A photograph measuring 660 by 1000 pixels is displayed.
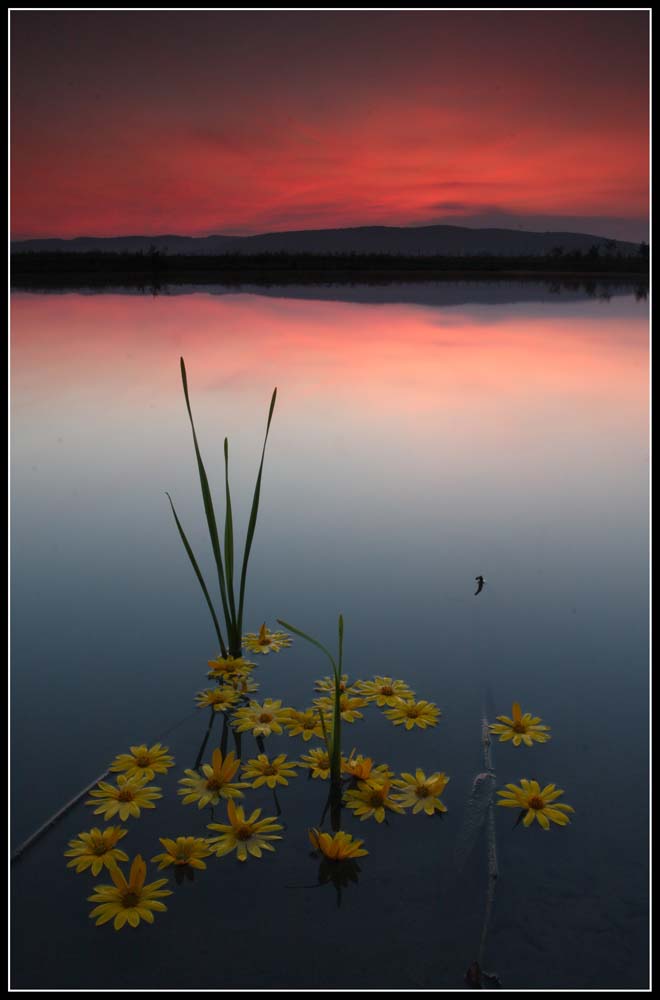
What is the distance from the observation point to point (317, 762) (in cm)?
364

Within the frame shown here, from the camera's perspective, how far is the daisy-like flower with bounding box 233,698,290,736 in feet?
12.9

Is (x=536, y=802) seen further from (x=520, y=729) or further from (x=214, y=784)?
(x=214, y=784)

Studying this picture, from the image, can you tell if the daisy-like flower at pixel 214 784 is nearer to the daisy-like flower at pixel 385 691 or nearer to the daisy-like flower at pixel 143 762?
the daisy-like flower at pixel 143 762

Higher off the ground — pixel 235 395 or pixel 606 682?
pixel 235 395

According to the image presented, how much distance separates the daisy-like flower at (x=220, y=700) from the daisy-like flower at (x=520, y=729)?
4.24ft

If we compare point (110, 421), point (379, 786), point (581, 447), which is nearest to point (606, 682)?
point (379, 786)

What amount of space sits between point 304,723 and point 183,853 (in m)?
1.02

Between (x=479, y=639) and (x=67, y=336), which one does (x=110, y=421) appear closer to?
(x=479, y=639)

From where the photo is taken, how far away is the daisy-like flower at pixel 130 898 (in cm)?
280

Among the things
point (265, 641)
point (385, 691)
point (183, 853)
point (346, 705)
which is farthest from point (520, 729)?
point (183, 853)

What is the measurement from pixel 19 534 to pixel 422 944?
5.24m

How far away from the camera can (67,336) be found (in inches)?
789

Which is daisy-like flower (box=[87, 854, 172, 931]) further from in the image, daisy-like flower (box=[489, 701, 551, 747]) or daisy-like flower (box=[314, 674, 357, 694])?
daisy-like flower (box=[489, 701, 551, 747])

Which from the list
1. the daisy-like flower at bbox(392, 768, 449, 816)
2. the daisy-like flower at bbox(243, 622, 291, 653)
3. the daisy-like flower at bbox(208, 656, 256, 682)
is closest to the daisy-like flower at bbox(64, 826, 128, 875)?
the daisy-like flower at bbox(392, 768, 449, 816)
